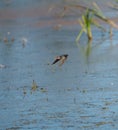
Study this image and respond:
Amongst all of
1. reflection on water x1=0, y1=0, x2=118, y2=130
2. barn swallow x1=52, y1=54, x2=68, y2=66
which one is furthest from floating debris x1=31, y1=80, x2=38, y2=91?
barn swallow x1=52, y1=54, x2=68, y2=66

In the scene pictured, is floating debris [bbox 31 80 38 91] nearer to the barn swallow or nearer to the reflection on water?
the reflection on water

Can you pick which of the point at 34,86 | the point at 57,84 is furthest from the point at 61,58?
the point at 34,86

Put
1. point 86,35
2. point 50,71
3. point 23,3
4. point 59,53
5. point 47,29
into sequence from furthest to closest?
point 23,3, point 47,29, point 86,35, point 59,53, point 50,71

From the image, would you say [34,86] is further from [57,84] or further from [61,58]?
[61,58]

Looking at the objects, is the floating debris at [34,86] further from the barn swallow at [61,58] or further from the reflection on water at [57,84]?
the barn swallow at [61,58]

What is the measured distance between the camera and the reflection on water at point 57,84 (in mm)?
6492

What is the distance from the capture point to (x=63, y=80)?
8383 mm

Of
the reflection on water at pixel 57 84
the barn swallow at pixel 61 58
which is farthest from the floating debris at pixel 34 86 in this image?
the barn swallow at pixel 61 58

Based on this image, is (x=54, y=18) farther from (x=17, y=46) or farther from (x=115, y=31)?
(x=17, y=46)

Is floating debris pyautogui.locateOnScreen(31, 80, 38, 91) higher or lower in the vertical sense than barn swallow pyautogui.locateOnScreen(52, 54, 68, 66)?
higher

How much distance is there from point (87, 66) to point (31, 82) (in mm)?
1205

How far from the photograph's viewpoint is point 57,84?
320 inches

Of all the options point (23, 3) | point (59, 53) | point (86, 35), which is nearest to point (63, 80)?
point (59, 53)

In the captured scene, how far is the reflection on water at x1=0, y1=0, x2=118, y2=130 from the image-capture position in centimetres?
649
